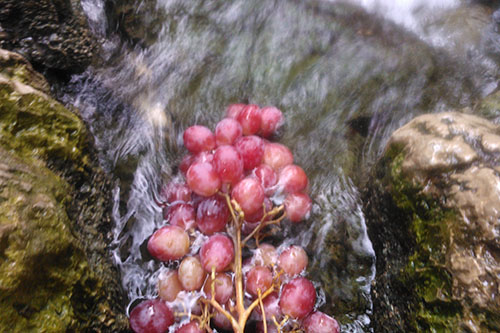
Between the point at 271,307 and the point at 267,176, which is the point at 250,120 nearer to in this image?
the point at 267,176

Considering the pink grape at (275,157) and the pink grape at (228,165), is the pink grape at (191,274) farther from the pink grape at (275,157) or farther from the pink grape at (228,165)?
the pink grape at (275,157)

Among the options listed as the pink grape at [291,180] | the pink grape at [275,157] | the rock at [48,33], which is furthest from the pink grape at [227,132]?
the rock at [48,33]

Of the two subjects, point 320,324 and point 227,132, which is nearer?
point 320,324

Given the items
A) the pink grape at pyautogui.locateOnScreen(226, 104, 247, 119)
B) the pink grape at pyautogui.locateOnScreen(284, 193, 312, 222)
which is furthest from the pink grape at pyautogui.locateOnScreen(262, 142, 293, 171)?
the pink grape at pyautogui.locateOnScreen(226, 104, 247, 119)

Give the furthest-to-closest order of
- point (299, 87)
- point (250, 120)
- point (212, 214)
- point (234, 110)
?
point (299, 87), point (234, 110), point (250, 120), point (212, 214)

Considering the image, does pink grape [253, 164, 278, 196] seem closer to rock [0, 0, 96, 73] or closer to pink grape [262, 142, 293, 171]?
pink grape [262, 142, 293, 171]

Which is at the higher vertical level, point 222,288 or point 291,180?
point 291,180

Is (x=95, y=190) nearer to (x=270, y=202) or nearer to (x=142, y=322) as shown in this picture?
(x=142, y=322)

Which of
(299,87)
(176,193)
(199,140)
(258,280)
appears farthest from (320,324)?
(299,87)
